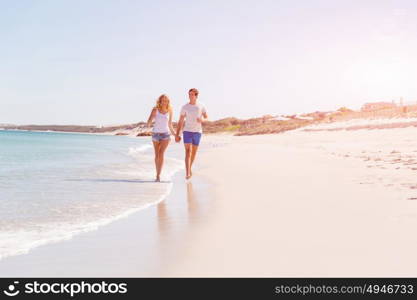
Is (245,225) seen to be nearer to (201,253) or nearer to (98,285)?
(201,253)

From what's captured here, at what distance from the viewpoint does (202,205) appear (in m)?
6.25

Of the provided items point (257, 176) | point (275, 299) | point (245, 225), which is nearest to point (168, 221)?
point (245, 225)

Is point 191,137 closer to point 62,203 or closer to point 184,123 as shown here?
point 184,123

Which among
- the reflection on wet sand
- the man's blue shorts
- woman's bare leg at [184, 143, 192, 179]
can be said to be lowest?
the reflection on wet sand

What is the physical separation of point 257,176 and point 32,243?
6.11 meters

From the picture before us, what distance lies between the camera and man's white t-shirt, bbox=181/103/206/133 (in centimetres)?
981

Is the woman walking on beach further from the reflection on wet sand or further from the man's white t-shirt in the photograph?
the reflection on wet sand

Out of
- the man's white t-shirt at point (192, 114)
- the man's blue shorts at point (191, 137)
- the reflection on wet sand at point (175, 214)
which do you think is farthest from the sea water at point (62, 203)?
the man's white t-shirt at point (192, 114)

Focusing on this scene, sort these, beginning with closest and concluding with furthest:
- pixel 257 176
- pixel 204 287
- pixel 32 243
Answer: pixel 204 287 < pixel 32 243 < pixel 257 176

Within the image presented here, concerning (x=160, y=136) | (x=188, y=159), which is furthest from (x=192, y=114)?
(x=188, y=159)

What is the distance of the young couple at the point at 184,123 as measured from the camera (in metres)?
9.83

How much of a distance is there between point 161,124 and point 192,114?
77 cm

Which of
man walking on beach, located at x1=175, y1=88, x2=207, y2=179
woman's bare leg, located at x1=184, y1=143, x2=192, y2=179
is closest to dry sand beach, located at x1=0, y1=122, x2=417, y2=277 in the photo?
woman's bare leg, located at x1=184, y1=143, x2=192, y2=179

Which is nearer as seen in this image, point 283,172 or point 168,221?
point 168,221
